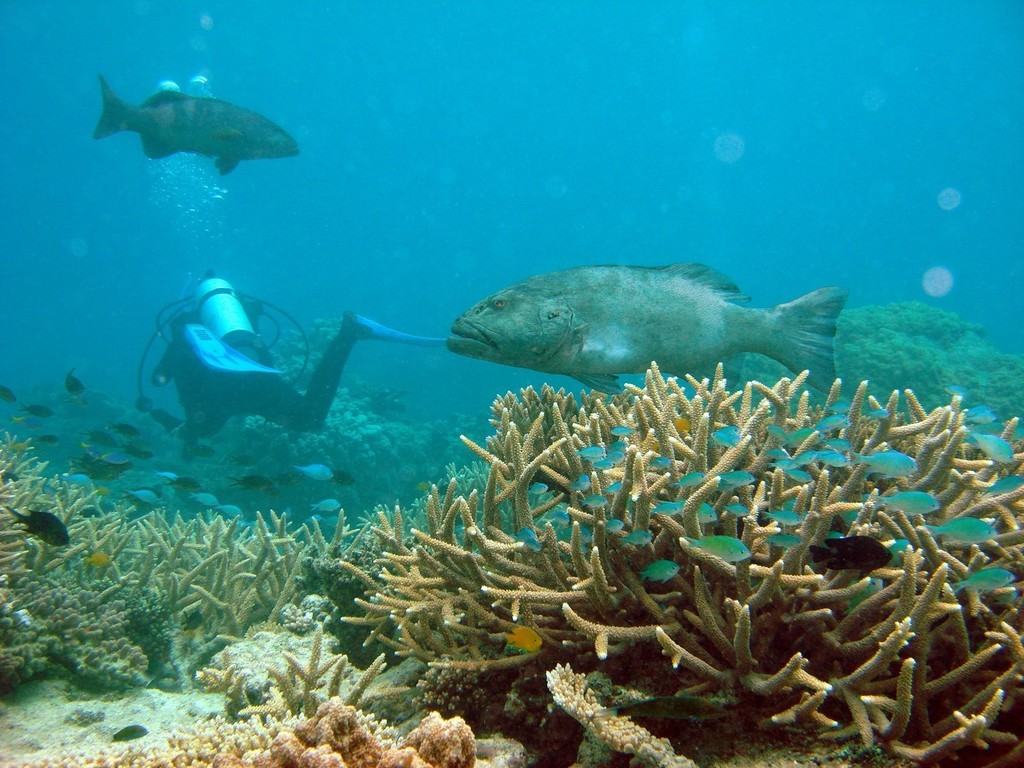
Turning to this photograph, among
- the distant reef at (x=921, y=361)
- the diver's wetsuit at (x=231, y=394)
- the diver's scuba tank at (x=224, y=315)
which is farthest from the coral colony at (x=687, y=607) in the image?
the distant reef at (x=921, y=361)

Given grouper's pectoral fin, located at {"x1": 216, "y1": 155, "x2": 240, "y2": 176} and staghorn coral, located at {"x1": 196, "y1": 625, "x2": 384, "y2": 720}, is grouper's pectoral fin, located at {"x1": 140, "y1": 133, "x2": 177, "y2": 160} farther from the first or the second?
staghorn coral, located at {"x1": 196, "y1": 625, "x2": 384, "y2": 720}

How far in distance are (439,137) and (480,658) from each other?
563 feet

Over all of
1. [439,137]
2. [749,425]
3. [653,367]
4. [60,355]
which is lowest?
[60,355]

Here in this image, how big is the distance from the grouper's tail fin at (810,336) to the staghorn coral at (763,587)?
4.17 ft

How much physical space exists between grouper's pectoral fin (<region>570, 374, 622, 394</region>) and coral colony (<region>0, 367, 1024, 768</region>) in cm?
60

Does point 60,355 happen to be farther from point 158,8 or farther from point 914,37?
point 914,37

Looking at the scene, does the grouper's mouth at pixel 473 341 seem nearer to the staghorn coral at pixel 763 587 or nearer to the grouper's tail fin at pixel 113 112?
the staghorn coral at pixel 763 587

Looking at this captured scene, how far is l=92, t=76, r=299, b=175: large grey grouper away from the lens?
7.60 m

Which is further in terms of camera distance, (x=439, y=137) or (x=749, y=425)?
(x=439, y=137)

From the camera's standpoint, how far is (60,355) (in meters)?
98.7

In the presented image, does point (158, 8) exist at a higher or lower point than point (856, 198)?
lower

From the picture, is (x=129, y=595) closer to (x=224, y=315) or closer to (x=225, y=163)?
(x=225, y=163)

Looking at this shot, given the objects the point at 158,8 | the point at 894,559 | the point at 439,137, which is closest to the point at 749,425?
the point at 894,559

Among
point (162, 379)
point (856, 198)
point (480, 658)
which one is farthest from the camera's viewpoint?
point (856, 198)
